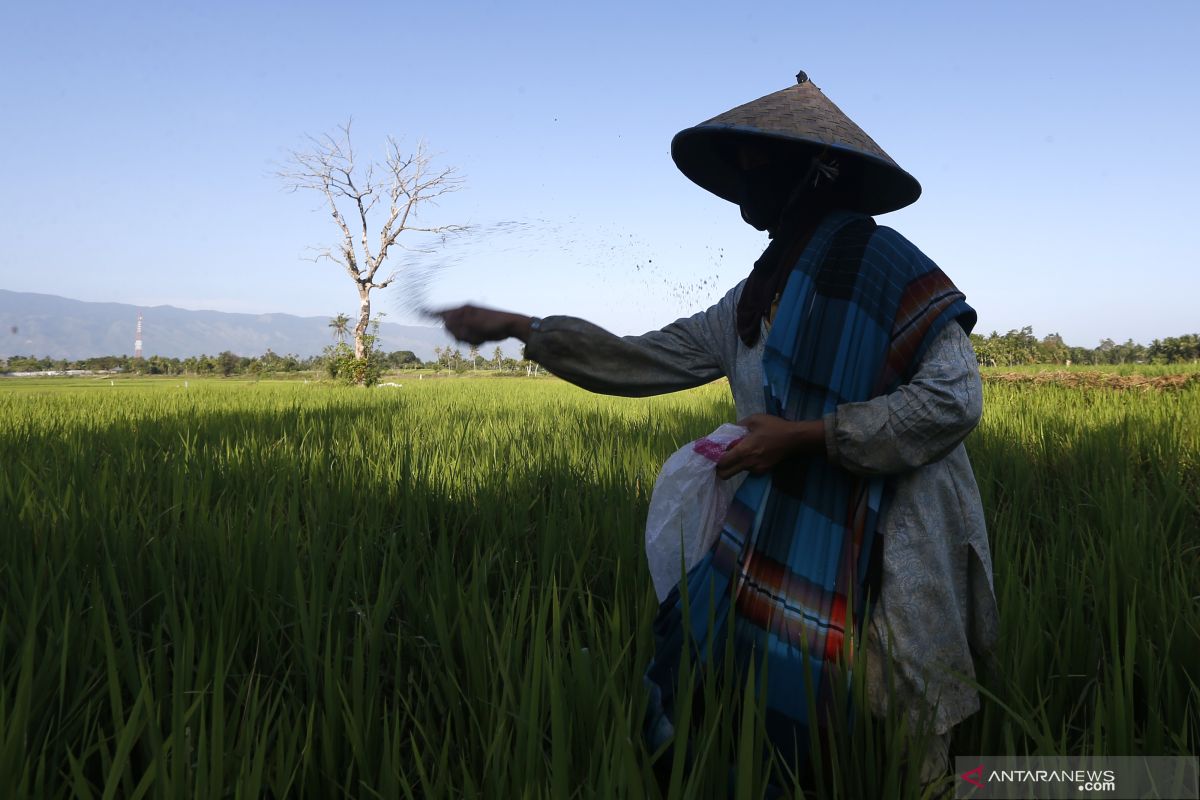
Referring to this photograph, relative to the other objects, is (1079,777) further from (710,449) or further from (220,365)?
(220,365)

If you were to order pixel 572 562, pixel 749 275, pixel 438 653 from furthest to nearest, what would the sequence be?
1. pixel 572 562
2. pixel 438 653
3. pixel 749 275

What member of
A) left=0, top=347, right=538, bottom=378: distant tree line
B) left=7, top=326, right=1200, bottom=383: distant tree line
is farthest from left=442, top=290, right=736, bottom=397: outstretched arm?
left=0, top=347, right=538, bottom=378: distant tree line

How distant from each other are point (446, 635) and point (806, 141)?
3.87 ft

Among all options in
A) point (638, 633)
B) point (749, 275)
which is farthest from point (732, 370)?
point (638, 633)

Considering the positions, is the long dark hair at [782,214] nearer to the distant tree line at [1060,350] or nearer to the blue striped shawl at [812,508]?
the blue striped shawl at [812,508]

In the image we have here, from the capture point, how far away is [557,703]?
1007 millimetres

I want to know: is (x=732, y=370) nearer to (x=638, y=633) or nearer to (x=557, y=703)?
(x=638, y=633)

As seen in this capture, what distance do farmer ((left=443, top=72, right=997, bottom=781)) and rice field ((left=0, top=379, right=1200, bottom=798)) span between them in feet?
0.34

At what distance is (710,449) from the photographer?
128 cm

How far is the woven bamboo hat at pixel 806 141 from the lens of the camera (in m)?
1.19

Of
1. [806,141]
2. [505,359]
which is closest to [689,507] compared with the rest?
[806,141]

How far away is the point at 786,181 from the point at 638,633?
977 millimetres

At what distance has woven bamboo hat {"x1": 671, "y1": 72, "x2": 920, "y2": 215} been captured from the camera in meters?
1.19

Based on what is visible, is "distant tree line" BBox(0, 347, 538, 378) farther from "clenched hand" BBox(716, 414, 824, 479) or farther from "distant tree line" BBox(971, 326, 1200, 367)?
"clenched hand" BBox(716, 414, 824, 479)
